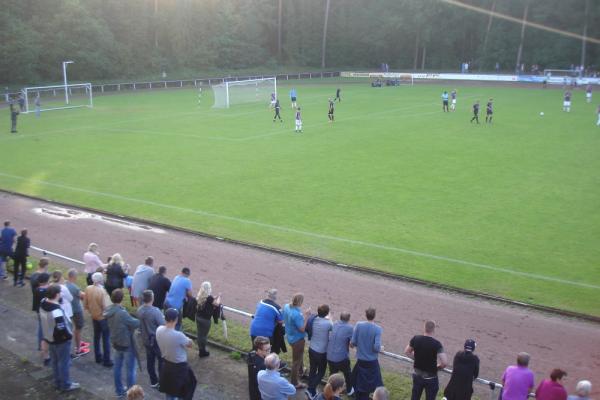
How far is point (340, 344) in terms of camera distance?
9109mm

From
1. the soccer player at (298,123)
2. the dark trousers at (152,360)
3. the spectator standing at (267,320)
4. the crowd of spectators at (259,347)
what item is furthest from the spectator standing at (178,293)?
the soccer player at (298,123)

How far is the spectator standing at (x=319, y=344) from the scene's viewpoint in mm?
9227

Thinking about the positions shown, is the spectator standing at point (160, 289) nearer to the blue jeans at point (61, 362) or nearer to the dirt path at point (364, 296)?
the blue jeans at point (61, 362)

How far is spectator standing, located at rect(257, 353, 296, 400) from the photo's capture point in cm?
771

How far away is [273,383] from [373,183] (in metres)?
16.2

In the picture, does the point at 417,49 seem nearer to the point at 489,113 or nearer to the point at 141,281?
the point at 489,113

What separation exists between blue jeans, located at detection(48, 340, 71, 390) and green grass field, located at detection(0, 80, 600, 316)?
808cm

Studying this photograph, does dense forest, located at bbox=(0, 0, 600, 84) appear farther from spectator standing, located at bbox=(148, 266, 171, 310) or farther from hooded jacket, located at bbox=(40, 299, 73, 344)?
hooded jacket, located at bbox=(40, 299, 73, 344)

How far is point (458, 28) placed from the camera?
93.0m

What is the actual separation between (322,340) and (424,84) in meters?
66.4

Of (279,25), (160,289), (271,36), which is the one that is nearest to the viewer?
(160,289)

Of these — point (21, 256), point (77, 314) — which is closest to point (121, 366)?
point (77, 314)

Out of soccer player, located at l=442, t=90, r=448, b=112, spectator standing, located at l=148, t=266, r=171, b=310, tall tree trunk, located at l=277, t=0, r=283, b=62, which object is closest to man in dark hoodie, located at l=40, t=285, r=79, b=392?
spectator standing, located at l=148, t=266, r=171, b=310

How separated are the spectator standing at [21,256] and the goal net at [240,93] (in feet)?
125
